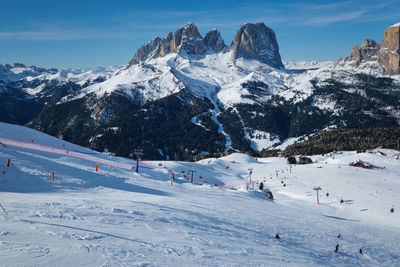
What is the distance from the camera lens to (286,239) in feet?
77.1

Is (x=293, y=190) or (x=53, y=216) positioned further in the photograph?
(x=293, y=190)

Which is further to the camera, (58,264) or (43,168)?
(43,168)

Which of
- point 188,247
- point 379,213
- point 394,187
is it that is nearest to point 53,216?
point 188,247

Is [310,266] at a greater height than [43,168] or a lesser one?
lesser

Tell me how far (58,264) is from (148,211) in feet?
37.3

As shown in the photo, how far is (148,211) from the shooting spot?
2197 centimetres

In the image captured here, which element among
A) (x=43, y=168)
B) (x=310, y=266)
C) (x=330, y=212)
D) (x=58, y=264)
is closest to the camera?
(x=58, y=264)

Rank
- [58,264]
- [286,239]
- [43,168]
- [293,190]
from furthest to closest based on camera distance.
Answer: [293,190], [43,168], [286,239], [58,264]

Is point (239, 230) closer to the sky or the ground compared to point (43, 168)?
closer to the ground

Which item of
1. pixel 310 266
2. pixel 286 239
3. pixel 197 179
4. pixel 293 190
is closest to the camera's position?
pixel 310 266

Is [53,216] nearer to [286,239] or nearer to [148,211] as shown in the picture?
[148,211]

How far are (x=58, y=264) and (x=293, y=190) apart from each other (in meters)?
67.5

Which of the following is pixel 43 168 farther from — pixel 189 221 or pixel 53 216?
pixel 189 221

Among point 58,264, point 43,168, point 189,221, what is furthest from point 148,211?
point 43,168
